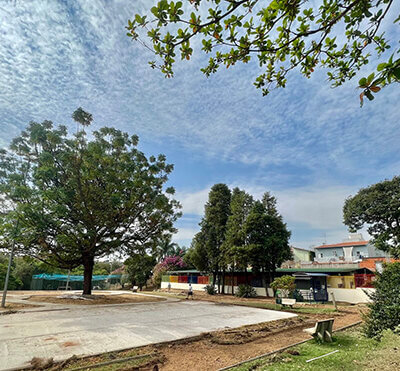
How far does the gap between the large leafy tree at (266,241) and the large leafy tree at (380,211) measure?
361 inches

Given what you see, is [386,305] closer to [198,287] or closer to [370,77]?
[370,77]

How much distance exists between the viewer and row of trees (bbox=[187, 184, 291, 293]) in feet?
75.8

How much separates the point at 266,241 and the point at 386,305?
17.4m

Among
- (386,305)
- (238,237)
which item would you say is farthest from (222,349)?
(238,237)

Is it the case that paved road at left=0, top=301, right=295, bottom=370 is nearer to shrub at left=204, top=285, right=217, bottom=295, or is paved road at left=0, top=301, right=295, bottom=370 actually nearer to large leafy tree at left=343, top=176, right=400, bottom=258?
shrub at left=204, top=285, right=217, bottom=295

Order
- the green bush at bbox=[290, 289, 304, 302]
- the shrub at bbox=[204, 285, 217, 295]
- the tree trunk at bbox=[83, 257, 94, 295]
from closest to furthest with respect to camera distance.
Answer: the tree trunk at bbox=[83, 257, 94, 295] → the green bush at bbox=[290, 289, 304, 302] → the shrub at bbox=[204, 285, 217, 295]

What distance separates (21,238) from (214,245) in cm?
1758

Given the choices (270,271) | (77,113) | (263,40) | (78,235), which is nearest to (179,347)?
(263,40)

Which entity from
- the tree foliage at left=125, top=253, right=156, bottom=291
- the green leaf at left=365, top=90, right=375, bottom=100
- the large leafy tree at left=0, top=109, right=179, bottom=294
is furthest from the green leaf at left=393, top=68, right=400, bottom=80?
the tree foliage at left=125, top=253, right=156, bottom=291

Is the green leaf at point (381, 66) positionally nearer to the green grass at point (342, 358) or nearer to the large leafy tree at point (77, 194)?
the green grass at point (342, 358)

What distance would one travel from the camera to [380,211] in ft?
82.9

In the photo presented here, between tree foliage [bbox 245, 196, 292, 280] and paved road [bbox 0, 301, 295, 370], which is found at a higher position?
tree foliage [bbox 245, 196, 292, 280]

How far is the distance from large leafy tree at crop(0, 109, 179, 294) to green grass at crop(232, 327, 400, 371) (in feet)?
42.5

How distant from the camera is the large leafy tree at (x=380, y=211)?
961 inches
